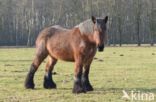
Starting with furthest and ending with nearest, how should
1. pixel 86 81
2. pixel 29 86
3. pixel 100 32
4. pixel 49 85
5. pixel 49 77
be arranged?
pixel 49 77
pixel 49 85
pixel 29 86
pixel 86 81
pixel 100 32

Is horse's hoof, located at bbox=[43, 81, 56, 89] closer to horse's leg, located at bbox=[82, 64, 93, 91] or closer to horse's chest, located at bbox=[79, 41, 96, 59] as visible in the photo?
horse's leg, located at bbox=[82, 64, 93, 91]

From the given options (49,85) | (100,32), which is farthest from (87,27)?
(49,85)

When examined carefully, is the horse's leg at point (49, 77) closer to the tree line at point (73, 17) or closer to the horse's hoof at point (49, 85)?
the horse's hoof at point (49, 85)

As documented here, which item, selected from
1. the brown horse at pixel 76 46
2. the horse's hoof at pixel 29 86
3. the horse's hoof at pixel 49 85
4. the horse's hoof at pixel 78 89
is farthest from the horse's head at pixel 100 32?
the horse's hoof at pixel 29 86

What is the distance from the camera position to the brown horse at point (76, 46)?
13867 mm

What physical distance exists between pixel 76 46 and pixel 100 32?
137 centimetres

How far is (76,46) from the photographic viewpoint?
47.8 ft

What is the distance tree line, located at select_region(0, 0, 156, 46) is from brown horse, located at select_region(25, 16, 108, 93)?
7242 centimetres

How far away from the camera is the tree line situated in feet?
300

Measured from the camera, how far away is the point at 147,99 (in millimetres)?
12555

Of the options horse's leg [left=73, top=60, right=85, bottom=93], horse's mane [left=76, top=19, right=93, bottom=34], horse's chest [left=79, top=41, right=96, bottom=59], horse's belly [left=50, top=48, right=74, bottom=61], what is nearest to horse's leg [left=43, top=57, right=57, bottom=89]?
horse's belly [left=50, top=48, right=74, bottom=61]

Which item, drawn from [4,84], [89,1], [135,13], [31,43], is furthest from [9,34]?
[4,84]

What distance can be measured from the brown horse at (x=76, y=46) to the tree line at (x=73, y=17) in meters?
72.4

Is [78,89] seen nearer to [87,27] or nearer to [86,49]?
[86,49]
